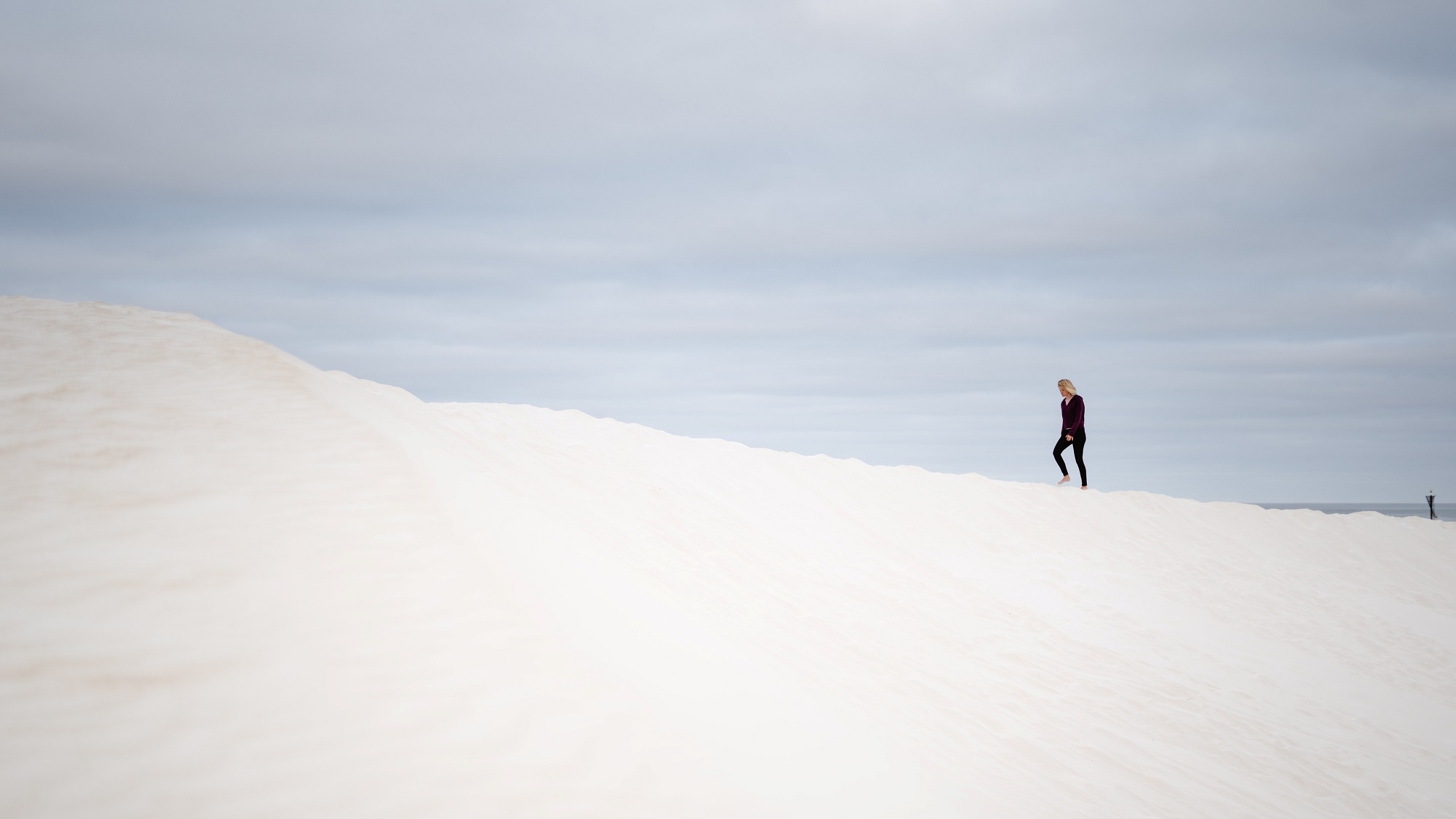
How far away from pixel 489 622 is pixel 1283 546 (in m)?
16.5

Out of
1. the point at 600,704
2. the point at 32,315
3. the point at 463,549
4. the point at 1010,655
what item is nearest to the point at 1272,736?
the point at 1010,655

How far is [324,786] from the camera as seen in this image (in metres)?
3.27

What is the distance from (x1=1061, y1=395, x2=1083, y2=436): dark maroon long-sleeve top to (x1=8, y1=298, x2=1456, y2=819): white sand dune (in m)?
5.28

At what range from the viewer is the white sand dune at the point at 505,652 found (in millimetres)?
3459

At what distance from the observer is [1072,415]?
1508cm

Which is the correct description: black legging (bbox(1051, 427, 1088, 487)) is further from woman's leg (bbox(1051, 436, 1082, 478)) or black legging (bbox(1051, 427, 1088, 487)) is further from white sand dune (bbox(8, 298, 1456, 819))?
white sand dune (bbox(8, 298, 1456, 819))

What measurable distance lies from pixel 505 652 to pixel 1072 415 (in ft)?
42.5

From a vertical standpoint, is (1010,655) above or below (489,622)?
below

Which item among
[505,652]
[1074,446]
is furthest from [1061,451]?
[505,652]

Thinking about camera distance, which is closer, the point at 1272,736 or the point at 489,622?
the point at 489,622

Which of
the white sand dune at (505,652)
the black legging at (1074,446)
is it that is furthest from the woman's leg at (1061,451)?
the white sand dune at (505,652)

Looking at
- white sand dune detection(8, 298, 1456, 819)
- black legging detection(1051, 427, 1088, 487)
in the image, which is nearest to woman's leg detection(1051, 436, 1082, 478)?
black legging detection(1051, 427, 1088, 487)

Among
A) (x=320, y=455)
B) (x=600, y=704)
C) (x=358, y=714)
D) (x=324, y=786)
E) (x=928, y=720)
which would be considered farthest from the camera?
(x=928, y=720)

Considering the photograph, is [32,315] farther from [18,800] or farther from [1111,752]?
[1111,752]
